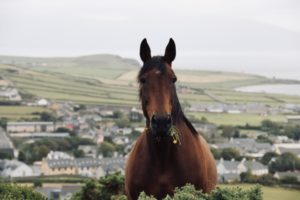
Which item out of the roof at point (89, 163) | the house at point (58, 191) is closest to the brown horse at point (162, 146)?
the house at point (58, 191)

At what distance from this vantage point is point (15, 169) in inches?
2724

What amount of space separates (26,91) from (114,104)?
2008 centimetres

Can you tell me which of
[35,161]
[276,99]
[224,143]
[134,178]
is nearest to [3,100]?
[35,161]

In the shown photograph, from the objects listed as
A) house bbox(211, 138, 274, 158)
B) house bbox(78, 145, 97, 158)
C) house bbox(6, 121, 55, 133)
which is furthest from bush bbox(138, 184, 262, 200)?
house bbox(6, 121, 55, 133)

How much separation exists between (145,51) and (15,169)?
63784 millimetres

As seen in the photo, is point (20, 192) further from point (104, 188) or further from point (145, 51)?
point (145, 51)

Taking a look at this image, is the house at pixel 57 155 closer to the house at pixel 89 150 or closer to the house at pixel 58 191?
the house at pixel 89 150

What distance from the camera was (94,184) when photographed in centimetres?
1617

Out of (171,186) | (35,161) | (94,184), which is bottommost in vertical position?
(35,161)

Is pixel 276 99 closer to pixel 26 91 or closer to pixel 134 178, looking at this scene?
pixel 26 91

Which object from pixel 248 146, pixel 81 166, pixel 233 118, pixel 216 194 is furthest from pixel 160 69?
pixel 233 118

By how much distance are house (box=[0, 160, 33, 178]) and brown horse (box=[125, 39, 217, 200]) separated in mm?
59927

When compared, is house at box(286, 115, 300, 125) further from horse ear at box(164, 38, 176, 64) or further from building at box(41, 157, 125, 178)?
horse ear at box(164, 38, 176, 64)

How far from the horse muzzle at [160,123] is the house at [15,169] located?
60841 mm
